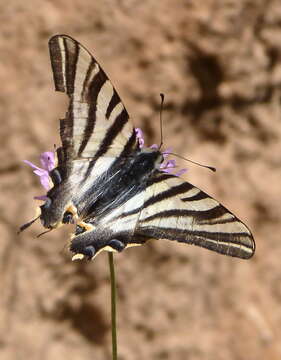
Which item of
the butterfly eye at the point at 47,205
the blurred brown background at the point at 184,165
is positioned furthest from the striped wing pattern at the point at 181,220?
the blurred brown background at the point at 184,165

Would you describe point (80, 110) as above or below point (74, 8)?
below

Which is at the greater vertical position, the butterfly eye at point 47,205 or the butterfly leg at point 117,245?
the butterfly eye at point 47,205

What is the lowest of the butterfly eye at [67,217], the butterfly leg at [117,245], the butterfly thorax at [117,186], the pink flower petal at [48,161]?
the butterfly leg at [117,245]

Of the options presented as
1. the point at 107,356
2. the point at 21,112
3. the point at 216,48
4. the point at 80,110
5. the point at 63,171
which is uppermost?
the point at 216,48

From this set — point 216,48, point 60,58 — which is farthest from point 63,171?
point 216,48

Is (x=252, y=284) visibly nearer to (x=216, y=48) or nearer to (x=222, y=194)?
(x=222, y=194)

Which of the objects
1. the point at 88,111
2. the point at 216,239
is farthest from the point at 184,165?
the point at 216,239

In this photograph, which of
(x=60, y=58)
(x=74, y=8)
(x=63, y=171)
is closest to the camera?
(x=60, y=58)

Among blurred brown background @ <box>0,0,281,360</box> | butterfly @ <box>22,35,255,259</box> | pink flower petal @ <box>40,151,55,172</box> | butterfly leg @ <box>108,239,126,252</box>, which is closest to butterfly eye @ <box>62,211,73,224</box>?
butterfly @ <box>22,35,255,259</box>

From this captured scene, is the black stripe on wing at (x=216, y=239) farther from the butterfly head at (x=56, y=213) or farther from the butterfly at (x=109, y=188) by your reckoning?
the butterfly head at (x=56, y=213)
